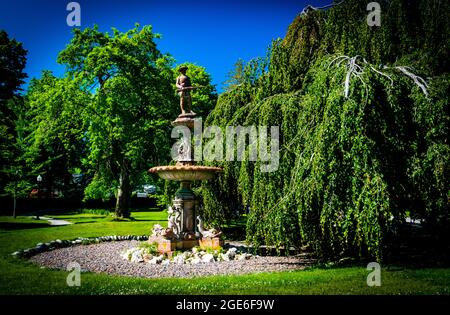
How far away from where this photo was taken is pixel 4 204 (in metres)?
25.6

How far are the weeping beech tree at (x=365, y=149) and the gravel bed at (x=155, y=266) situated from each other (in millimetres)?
993

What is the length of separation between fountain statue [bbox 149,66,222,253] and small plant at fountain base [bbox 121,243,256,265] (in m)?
0.25

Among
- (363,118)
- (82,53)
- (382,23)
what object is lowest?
(363,118)

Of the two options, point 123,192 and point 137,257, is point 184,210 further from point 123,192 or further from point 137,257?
point 123,192

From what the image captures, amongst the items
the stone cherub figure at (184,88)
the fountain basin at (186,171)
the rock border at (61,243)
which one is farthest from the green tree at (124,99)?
the fountain basin at (186,171)

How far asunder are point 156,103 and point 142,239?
1019 centimetres

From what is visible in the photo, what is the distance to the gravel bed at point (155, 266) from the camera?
7.60 m

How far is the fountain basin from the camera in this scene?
9438 mm

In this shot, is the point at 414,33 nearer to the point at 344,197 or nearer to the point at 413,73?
the point at 413,73

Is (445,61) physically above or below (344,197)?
above

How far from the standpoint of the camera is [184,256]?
8.89 meters

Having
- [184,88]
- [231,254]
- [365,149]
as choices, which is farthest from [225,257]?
[184,88]

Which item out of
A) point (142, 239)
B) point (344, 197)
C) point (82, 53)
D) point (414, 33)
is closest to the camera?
point (344, 197)
